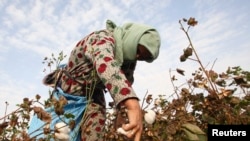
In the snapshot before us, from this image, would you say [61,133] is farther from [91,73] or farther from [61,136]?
[91,73]

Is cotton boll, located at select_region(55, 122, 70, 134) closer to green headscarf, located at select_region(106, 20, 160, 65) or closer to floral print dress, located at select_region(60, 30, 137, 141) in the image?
floral print dress, located at select_region(60, 30, 137, 141)

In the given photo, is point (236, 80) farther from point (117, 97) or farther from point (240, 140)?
point (117, 97)

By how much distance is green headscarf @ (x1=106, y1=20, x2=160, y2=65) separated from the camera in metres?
1.91

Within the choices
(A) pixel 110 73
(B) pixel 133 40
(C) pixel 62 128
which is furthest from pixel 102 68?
(B) pixel 133 40

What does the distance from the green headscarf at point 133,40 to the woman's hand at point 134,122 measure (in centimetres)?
57

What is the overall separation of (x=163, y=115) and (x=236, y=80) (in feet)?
1.66

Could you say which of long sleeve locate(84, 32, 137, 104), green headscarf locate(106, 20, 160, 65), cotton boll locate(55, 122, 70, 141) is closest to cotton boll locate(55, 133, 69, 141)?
cotton boll locate(55, 122, 70, 141)

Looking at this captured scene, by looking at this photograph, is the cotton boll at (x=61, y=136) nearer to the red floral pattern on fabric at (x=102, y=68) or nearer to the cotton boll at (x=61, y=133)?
the cotton boll at (x=61, y=133)

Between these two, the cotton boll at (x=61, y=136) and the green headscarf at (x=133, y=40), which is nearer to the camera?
A: the cotton boll at (x=61, y=136)

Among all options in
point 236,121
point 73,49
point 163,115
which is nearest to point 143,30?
point 73,49

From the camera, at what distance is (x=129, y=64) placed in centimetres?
219

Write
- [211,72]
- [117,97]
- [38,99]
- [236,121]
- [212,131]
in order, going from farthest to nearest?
[211,72], [236,121], [212,131], [38,99], [117,97]

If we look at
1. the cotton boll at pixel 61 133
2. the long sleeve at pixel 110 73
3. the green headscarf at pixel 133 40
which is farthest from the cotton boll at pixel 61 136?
the green headscarf at pixel 133 40

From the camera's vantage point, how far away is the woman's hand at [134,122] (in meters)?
1.25
